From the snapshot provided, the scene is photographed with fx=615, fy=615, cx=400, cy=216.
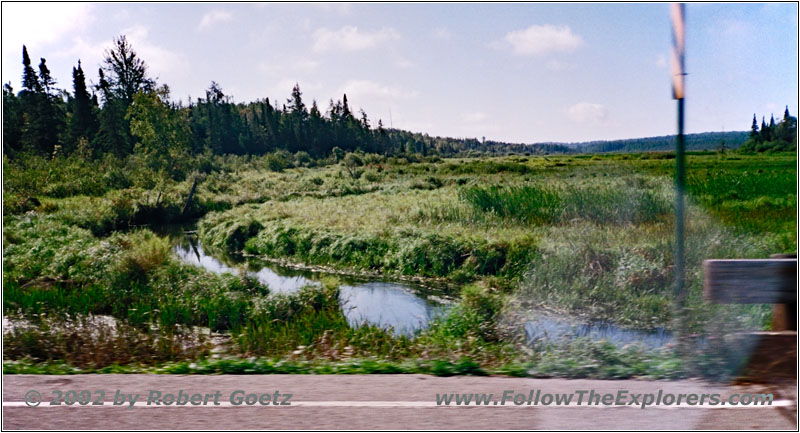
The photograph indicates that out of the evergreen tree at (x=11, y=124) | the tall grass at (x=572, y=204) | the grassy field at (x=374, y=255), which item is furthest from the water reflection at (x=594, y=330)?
the evergreen tree at (x=11, y=124)

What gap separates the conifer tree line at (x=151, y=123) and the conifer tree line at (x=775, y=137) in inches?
273

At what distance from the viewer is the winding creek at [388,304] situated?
34.7ft

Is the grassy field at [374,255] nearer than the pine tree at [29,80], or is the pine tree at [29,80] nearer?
the grassy field at [374,255]

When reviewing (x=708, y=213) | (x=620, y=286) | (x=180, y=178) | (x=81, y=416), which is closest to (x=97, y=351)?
(x=81, y=416)

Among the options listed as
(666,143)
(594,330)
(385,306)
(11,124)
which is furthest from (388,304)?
(11,124)

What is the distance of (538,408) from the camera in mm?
4301

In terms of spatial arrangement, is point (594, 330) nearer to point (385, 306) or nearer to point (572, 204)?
point (385, 306)

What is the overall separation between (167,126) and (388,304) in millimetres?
13385

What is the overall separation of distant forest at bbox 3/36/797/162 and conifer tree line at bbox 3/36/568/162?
0.04 meters

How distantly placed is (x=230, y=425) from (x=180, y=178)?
2162cm

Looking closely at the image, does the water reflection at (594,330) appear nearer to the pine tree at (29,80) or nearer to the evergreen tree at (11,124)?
the evergreen tree at (11,124)

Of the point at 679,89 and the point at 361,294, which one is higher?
the point at 679,89

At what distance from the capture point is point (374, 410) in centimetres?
425

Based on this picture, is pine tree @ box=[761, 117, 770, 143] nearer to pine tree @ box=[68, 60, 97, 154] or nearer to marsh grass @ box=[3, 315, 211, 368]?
marsh grass @ box=[3, 315, 211, 368]
